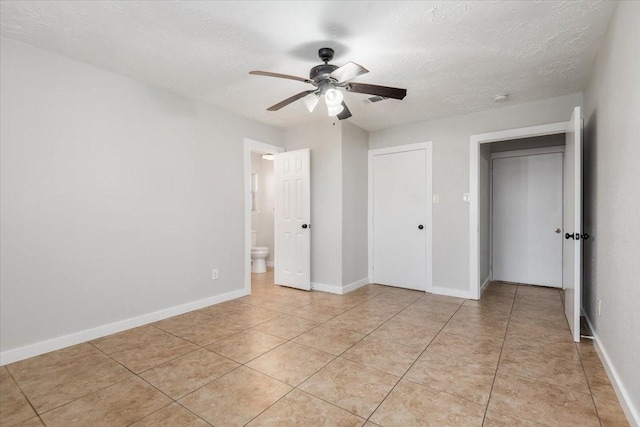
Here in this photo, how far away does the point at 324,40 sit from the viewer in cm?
230

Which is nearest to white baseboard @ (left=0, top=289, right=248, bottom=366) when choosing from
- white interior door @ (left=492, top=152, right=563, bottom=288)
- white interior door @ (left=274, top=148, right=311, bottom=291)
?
white interior door @ (left=274, top=148, right=311, bottom=291)

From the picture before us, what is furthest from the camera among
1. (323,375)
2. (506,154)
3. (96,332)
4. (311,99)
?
(506,154)

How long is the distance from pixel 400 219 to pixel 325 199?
1.17 metres

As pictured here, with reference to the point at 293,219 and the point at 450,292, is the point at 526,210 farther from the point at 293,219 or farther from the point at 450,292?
the point at 293,219

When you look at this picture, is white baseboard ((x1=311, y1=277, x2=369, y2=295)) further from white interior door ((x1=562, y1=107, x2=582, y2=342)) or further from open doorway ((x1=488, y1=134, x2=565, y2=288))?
white interior door ((x1=562, y1=107, x2=582, y2=342))

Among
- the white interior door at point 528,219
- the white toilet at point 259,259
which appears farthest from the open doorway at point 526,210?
the white toilet at point 259,259

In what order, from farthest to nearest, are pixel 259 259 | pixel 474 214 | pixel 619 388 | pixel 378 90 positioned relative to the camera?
pixel 259 259, pixel 474 214, pixel 378 90, pixel 619 388

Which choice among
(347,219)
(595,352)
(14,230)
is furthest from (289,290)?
(595,352)

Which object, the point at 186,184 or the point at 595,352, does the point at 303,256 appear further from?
the point at 595,352

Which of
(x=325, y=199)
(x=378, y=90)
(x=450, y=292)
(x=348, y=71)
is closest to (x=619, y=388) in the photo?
(x=450, y=292)

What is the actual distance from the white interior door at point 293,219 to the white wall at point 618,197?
121 inches

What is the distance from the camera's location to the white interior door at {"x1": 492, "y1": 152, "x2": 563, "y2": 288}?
4527mm

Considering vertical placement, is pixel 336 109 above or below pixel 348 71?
below

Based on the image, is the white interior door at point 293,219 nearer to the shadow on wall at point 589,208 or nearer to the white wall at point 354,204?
the white wall at point 354,204
